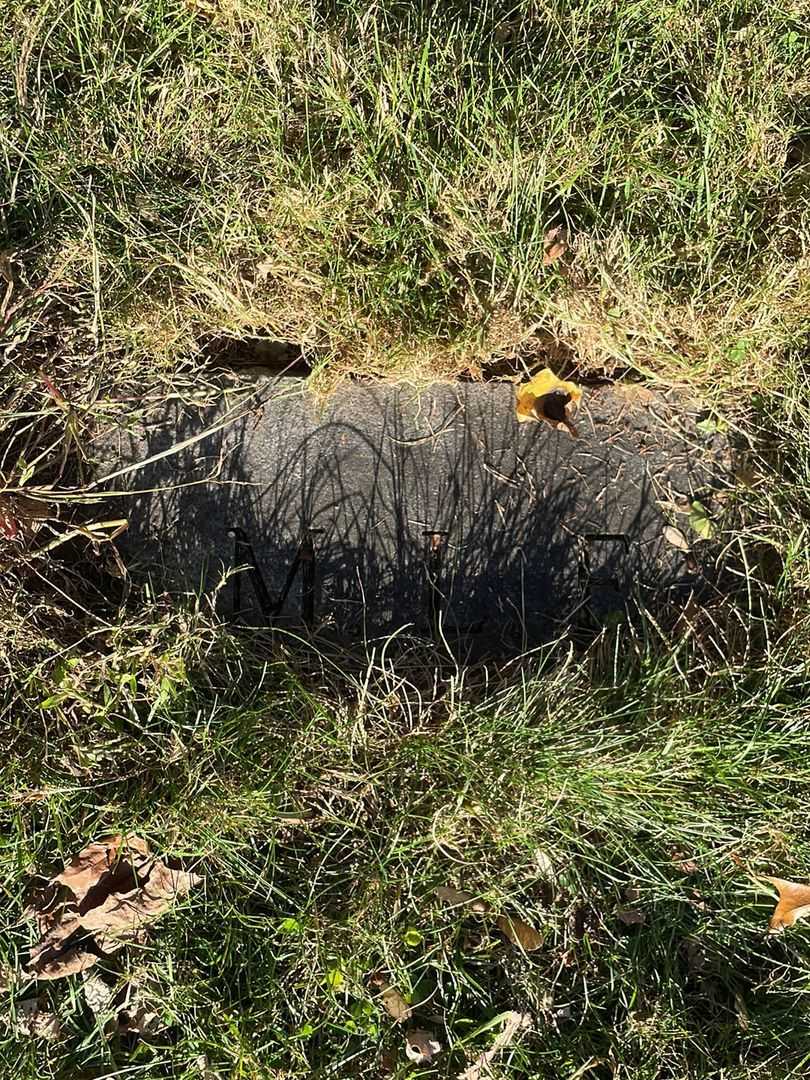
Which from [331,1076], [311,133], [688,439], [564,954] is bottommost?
[331,1076]

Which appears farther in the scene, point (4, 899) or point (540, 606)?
point (540, 606)

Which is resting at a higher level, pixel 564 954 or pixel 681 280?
pixel 681 280

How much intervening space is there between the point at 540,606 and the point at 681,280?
0.99 metres

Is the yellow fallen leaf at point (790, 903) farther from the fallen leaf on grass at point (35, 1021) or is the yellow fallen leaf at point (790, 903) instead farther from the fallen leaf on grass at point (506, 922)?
the fallen leaf on grass at point (35, 1021)

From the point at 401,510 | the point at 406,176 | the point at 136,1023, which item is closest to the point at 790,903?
the point at 401,510

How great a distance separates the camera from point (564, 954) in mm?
1960

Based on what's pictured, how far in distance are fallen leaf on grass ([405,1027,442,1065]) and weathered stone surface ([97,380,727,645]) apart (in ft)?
3.32

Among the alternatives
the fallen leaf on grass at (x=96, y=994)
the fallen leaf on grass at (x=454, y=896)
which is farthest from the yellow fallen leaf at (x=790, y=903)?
the fallen leaf on grass at (x=96, y=994)

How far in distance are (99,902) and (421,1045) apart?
0.89 metres

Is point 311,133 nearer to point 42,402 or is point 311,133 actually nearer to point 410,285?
point 410,285

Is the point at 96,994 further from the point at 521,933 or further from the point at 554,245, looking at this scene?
the point at 554,245

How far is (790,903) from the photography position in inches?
76.6

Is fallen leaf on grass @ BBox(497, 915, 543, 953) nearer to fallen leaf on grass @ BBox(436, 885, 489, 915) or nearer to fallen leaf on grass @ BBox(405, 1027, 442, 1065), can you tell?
fallen leaf on grass @ BBox(436, 885, 489, 915)

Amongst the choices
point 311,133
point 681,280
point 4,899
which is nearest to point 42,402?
point 311,133
